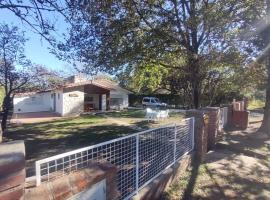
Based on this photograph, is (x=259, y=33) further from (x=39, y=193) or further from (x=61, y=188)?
(x=39, y=193)

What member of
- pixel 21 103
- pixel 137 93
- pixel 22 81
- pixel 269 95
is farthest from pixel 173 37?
pixel 137 93

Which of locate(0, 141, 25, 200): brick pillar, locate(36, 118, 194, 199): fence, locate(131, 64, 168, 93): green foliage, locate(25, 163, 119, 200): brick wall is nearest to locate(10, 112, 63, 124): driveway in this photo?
locate(131, 64, 168, 93): green foliage

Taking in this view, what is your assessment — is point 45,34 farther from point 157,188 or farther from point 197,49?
point 197,49

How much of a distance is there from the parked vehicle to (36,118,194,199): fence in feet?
101

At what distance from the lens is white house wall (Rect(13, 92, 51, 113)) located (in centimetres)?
3534

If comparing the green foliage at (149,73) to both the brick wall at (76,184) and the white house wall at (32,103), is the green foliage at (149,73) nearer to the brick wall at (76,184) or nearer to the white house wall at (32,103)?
the brick wall at (76,184)

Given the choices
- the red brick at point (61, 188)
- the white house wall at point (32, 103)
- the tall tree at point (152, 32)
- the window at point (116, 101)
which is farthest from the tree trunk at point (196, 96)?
the white house wall at point (32, 103)

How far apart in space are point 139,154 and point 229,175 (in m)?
2.79

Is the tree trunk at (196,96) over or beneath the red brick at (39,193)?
over

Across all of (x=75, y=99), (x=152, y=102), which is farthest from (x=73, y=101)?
(x=152, y=102)

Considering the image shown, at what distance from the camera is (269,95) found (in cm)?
→ 1269

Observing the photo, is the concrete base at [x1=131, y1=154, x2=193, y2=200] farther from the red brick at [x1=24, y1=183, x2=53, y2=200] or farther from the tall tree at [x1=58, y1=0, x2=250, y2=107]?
the tall tree at [x1=58, y1=0, x2=250, y2=107]

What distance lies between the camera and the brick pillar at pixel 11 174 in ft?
6.08

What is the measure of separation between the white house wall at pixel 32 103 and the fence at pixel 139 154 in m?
31.5
